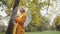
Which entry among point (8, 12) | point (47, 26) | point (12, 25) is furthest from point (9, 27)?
point (47, 26)

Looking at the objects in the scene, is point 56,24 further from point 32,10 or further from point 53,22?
point 32,10

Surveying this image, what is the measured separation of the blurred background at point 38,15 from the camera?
266cm

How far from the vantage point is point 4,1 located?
8.73ft

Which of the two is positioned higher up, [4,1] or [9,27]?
[4,1]

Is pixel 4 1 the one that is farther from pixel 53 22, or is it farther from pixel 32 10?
pixel 53 22

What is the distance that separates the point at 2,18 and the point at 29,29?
0.41 metres

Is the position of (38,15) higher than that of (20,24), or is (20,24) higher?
(38,15)

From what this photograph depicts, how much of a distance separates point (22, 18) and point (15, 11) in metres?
0.14

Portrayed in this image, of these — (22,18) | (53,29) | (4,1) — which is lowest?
(53,29)

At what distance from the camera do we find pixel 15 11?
2.65m

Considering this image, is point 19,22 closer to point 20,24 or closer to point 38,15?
point 20,24

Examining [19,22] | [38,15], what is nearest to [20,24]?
[19,22]

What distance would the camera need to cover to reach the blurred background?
2.66 meters

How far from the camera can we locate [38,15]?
107 inches
